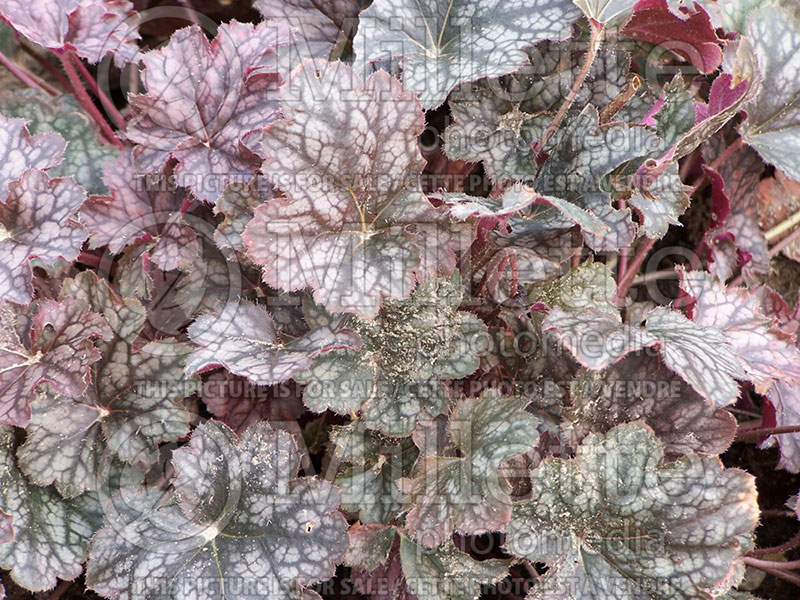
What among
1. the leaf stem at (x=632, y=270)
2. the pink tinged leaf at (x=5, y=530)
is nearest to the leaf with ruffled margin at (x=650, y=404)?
the leaf stem at (x=632, y=270)

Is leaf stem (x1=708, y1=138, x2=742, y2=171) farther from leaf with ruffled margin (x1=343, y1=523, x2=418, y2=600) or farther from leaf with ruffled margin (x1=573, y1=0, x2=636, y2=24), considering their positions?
leaf with ruffled margin (x1=343, y1=523, x2=418, y2=600)

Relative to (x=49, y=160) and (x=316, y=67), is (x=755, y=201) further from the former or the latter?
(x=49, y=160)

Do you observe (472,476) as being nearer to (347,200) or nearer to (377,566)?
(377,566)

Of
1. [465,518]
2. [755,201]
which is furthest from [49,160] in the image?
[755,201]

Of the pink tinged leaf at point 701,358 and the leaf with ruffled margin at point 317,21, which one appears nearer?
the pink tinged leaf at point 701,358

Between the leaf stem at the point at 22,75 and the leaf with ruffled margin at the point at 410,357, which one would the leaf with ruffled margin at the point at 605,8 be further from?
the leaf stem at the point at 22,75

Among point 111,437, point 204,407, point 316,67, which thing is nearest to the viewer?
point 316,67
